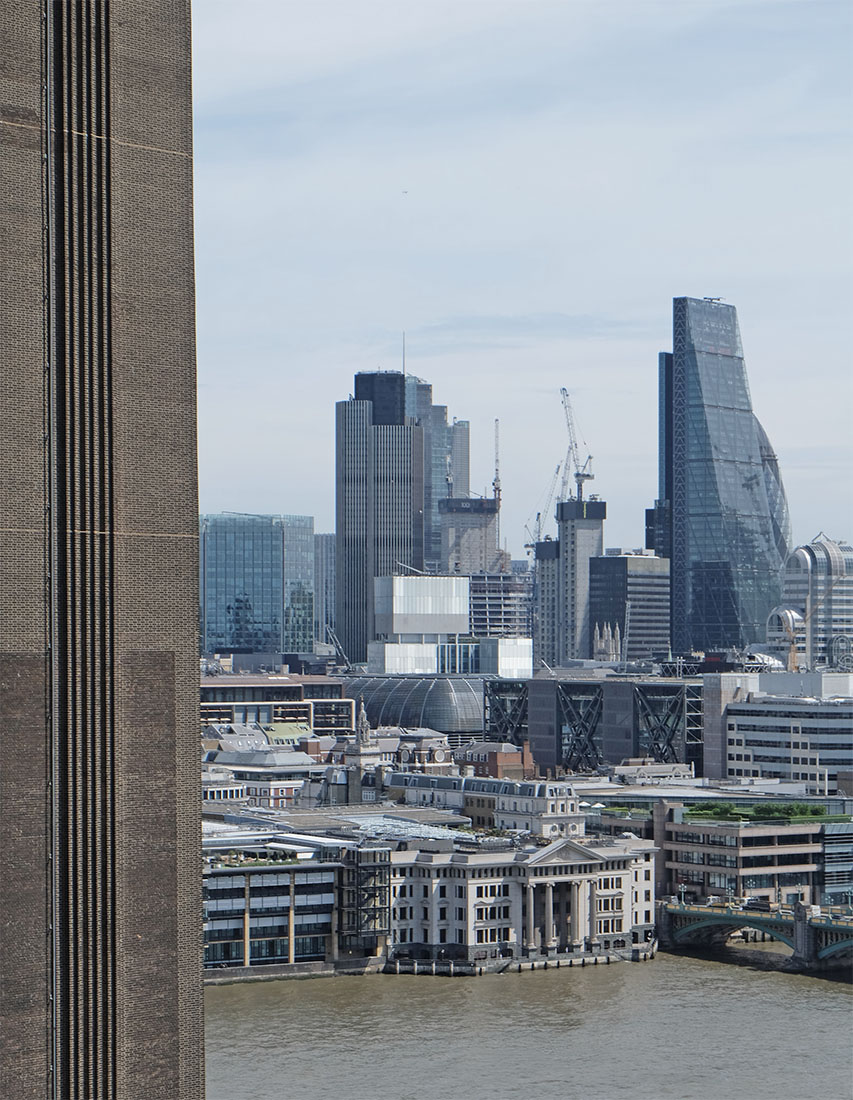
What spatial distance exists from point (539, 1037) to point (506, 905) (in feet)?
56.0

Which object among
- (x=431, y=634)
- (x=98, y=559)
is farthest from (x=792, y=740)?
(x=98, y=559)

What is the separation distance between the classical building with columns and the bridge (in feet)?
6.34

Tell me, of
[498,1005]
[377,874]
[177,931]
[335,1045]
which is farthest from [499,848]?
[177,931]

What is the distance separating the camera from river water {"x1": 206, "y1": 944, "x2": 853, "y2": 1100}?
4591 centimetres

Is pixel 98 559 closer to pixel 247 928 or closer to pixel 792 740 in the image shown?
pixel 247 928

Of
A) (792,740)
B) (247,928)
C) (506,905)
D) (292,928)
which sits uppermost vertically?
(792,740)

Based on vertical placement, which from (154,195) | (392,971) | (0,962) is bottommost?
(392,971)

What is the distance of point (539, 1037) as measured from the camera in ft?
172

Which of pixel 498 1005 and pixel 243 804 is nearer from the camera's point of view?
pixel 498 1005

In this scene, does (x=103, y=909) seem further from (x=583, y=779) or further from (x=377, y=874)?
(x=583, y=779)

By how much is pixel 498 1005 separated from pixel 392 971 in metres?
8.57

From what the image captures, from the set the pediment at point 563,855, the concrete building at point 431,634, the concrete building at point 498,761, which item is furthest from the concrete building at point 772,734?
the concrete building at point 431,634

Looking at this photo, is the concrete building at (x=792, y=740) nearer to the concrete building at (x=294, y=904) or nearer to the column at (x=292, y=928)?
the concrete building at (x=294, y=904)

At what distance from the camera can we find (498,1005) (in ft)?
191
